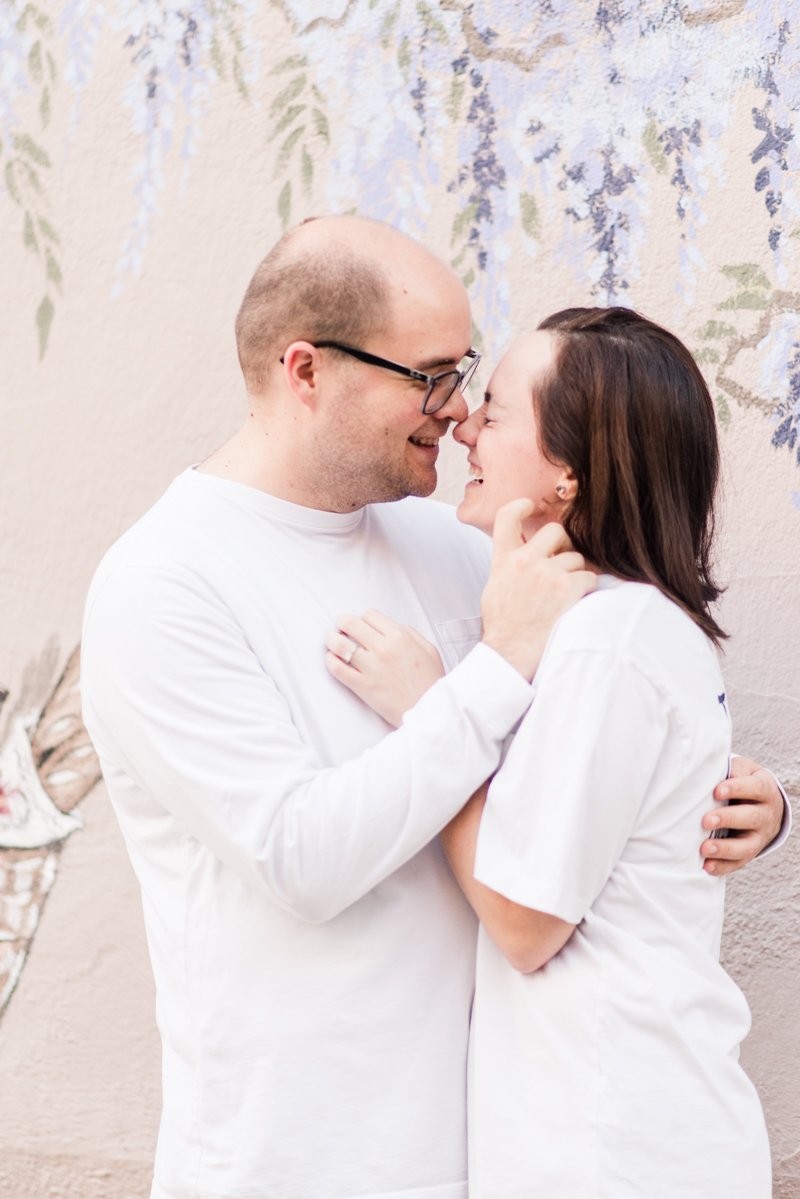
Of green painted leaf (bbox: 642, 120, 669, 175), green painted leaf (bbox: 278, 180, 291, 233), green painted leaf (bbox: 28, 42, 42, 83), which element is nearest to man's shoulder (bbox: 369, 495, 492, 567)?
green painted leaf (bbox: 278, 180, 291, 233)

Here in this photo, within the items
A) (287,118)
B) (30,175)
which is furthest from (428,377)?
(30,175)

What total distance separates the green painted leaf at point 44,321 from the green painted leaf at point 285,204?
56 centimetres

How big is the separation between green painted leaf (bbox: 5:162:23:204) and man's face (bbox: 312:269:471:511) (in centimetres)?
118

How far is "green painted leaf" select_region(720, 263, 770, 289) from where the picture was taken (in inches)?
88.7

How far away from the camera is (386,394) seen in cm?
166

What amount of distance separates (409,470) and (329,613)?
0.28 meters

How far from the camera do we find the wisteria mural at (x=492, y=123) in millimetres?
2244

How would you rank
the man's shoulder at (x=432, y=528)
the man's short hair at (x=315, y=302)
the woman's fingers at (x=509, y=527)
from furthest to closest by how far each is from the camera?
the man's shoulder at (x=432, y=528)
the man's short hair at (x=315, y=302)
the woman's fingers at (x=509, y=527)

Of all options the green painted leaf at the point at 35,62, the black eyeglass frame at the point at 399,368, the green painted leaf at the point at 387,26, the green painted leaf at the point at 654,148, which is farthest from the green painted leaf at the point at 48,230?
the green painted leaf at the point at 654,148

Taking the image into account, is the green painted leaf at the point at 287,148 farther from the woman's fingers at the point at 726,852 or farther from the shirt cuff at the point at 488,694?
the woman's fingers at the point at 726,852

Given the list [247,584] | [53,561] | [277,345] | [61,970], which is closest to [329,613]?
[247,584]

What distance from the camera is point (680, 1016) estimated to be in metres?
1.33

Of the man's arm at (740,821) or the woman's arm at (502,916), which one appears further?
the man's arm at (740,821)

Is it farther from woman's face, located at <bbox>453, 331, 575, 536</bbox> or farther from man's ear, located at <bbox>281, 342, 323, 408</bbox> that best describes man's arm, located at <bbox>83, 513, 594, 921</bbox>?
man's ear, located at <bbox>281, 342, 323, 408</bbox>
